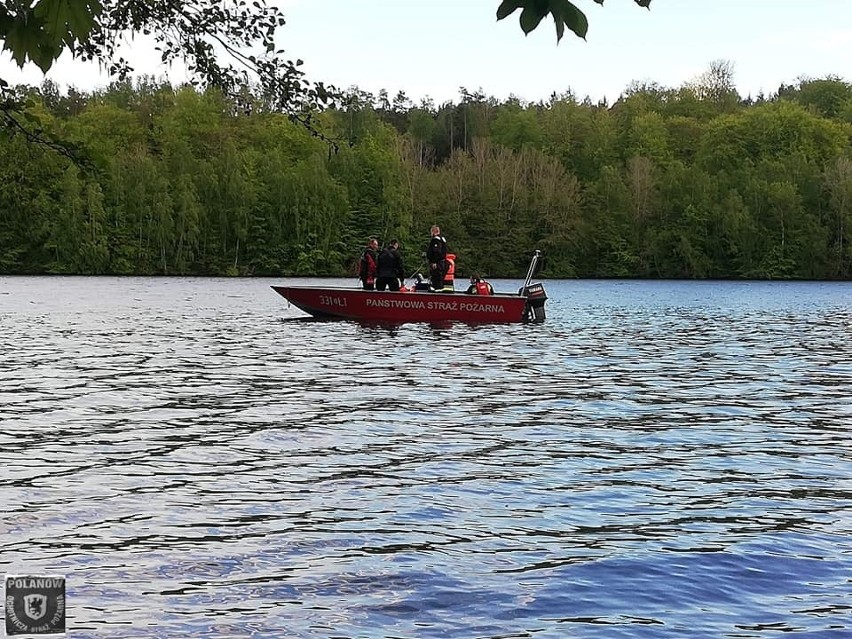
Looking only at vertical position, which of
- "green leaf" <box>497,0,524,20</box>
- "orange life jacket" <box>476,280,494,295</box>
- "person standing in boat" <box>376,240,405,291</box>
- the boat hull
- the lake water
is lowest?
the lake water

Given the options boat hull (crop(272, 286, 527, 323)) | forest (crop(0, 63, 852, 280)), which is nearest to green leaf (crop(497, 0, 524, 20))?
boat hull (crop(272, 286, 527, 323))

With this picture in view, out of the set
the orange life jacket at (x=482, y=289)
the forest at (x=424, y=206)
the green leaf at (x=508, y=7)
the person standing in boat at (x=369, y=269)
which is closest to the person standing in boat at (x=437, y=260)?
the orange life jacket at (x=482, y=289)

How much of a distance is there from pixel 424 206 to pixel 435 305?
6858cm

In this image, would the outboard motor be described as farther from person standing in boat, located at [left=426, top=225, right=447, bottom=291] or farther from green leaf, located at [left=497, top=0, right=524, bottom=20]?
green leaf, located at [left=497, top=0, right=524, bottom=20]

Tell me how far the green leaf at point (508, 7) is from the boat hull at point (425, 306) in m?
26.9

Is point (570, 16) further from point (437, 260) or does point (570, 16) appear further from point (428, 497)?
point (437, 260)

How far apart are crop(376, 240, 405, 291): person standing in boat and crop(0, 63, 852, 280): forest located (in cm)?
5827

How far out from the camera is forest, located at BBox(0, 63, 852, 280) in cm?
9038

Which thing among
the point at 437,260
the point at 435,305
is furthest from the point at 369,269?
the point at 435,305

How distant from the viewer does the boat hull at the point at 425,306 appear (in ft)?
101

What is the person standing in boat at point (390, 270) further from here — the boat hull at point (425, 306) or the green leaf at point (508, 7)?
the green leaf at point (508, 7)

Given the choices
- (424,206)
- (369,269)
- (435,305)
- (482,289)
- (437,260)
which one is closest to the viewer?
(435,305)

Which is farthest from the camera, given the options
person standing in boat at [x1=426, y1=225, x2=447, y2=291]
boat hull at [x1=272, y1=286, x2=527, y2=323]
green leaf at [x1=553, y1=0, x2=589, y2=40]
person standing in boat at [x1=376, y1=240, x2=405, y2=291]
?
person standing in boat at [x1=376, y1=240, x2=405, y2=291]

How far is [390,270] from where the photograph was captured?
3161cm
